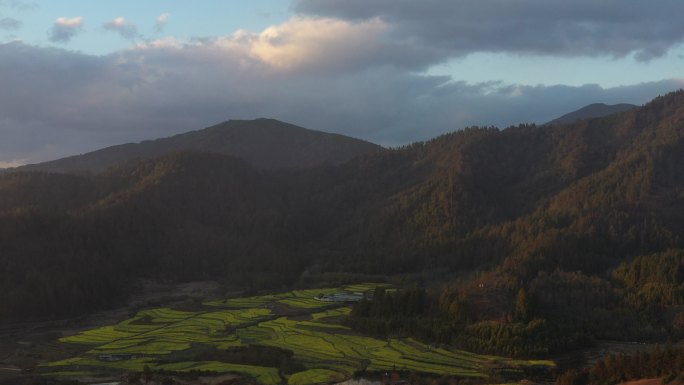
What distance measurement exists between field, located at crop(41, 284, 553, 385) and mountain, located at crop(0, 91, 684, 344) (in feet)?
30.3

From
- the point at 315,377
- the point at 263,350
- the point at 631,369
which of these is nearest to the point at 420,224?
the point at 263,350

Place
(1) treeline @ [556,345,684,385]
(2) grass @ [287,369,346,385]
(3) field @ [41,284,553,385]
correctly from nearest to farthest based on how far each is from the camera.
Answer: (1) treeline @ [556,345,684,385] → (2) grass @ [287,369,346,385] → (3) field @ [41,284,553,385]

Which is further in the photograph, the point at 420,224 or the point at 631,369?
the point at 420,224

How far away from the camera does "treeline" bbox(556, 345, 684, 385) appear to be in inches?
1464

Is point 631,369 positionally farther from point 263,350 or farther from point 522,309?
point 263,350

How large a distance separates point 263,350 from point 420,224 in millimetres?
64242

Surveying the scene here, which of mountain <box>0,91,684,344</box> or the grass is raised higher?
mountain <box>0,91,684,344</box>

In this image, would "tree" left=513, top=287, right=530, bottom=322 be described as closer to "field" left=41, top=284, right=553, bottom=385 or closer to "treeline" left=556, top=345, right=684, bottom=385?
"field" left=41, top=284, right=553, bottom=385

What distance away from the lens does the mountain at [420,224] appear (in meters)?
68.8

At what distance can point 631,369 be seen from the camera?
38594 mm

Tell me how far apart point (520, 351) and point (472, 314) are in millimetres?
8137

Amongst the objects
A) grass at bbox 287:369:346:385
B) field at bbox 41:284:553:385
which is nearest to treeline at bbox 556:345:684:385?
field at bbox 41:284:553:385

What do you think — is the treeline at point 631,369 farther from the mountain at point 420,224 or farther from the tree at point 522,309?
the mountain at point 420,224

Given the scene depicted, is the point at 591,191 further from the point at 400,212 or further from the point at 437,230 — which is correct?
the point at 400,212
